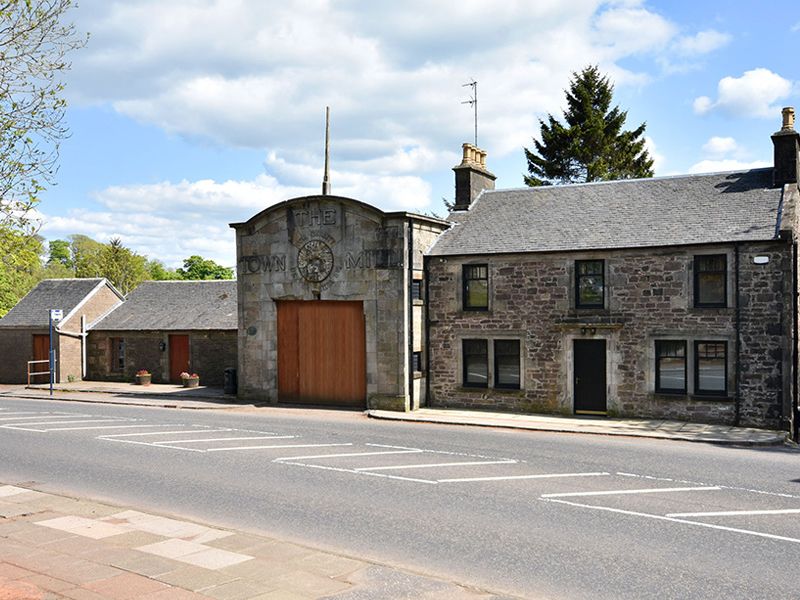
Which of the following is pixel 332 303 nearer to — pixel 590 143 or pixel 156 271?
pixel 590 143

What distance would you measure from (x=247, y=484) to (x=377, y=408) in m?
11.7

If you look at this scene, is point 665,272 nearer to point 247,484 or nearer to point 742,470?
point 742,470

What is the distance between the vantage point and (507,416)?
22.8 metres

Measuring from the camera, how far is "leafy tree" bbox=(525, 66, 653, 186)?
50.0 meters

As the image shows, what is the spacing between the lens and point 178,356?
34250 millimetres

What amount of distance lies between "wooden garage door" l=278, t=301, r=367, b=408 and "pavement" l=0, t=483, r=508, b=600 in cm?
1471

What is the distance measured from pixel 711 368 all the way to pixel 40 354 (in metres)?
31.3

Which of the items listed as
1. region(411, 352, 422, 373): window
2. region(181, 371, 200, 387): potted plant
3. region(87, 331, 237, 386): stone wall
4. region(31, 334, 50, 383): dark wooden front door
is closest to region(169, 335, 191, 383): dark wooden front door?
region(87, 331, 237, 386): stone wall

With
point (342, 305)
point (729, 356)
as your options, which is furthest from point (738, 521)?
point (342, 305)

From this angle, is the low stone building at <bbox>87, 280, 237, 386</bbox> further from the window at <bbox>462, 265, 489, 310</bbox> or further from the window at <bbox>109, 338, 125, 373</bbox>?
the window at <bbox>462, 265, 489, 310</bbox>

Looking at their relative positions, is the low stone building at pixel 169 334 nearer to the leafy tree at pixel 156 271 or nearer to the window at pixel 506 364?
the window at pixel 506 364

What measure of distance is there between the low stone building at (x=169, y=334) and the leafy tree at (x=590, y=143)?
25887 millimetres

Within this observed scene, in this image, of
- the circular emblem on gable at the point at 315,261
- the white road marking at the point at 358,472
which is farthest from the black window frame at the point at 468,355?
the white road marking at the point at 358,472

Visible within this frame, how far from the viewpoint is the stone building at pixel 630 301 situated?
2033 centimetres
